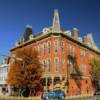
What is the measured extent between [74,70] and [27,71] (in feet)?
42.3

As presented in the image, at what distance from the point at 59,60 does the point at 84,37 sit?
1693 cm

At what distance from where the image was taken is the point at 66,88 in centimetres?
5522

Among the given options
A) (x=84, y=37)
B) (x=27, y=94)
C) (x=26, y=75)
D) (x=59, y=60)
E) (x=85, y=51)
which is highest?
(x=84, y=37)

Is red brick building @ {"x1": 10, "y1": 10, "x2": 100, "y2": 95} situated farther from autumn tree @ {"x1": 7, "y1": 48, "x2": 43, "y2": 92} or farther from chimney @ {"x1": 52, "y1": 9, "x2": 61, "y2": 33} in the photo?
autumn tree @ {"x1": 7, "y1": 48, "x2": 43, "y2": 92}

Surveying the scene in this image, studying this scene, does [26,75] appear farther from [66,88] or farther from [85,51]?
[85,51]

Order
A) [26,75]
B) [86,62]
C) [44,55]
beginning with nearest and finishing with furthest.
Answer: [26,75]
[44,55]
[86,62]

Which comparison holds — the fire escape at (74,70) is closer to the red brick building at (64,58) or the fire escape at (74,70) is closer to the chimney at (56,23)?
the red brick building at (64,58)

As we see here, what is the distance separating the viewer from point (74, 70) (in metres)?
60.1

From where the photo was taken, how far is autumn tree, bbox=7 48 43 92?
5400 centimetres

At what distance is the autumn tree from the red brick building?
2.44 metres

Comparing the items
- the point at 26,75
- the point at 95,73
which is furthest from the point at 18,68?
the point at 95,73

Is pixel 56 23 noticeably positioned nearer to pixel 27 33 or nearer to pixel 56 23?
pixel 56 23

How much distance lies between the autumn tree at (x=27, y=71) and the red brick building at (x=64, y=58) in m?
2.44

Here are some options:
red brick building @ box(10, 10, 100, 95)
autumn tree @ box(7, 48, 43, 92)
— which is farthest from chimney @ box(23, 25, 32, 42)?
autumn tree @ box(7, 48, 43, 92)
